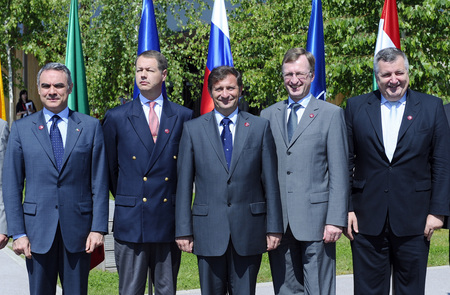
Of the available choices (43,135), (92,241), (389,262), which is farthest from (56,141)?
(389,262)

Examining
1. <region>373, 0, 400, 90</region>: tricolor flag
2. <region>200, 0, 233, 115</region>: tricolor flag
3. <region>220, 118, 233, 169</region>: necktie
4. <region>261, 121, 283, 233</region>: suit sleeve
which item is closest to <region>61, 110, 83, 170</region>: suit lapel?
<region>220, 118, 233, 169</region>: necktie

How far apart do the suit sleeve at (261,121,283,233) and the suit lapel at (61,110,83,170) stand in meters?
1.26

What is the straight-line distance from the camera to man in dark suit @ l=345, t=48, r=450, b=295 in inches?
175

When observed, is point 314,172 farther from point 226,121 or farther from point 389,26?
point 389,26

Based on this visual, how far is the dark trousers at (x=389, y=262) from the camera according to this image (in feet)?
14.7

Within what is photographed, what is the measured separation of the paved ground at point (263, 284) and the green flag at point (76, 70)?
195 centimetres

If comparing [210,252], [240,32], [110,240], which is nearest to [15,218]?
[210,252]

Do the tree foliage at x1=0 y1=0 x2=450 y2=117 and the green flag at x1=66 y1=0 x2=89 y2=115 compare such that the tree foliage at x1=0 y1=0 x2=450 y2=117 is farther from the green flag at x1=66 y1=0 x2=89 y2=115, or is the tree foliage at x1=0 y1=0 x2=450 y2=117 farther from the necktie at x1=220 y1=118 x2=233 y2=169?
the necktie at x1=220 y1=118 x2=233 y2=169

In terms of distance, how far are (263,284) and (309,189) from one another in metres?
2.43

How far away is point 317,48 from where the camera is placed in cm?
720

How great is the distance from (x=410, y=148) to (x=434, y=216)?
50 centimetres

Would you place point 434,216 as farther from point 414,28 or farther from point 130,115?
point 414,28

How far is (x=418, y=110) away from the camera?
448 centimetres

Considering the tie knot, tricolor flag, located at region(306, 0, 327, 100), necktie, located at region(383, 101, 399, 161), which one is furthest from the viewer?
tricolor flag, located at region(306, 0, 327, 100)
